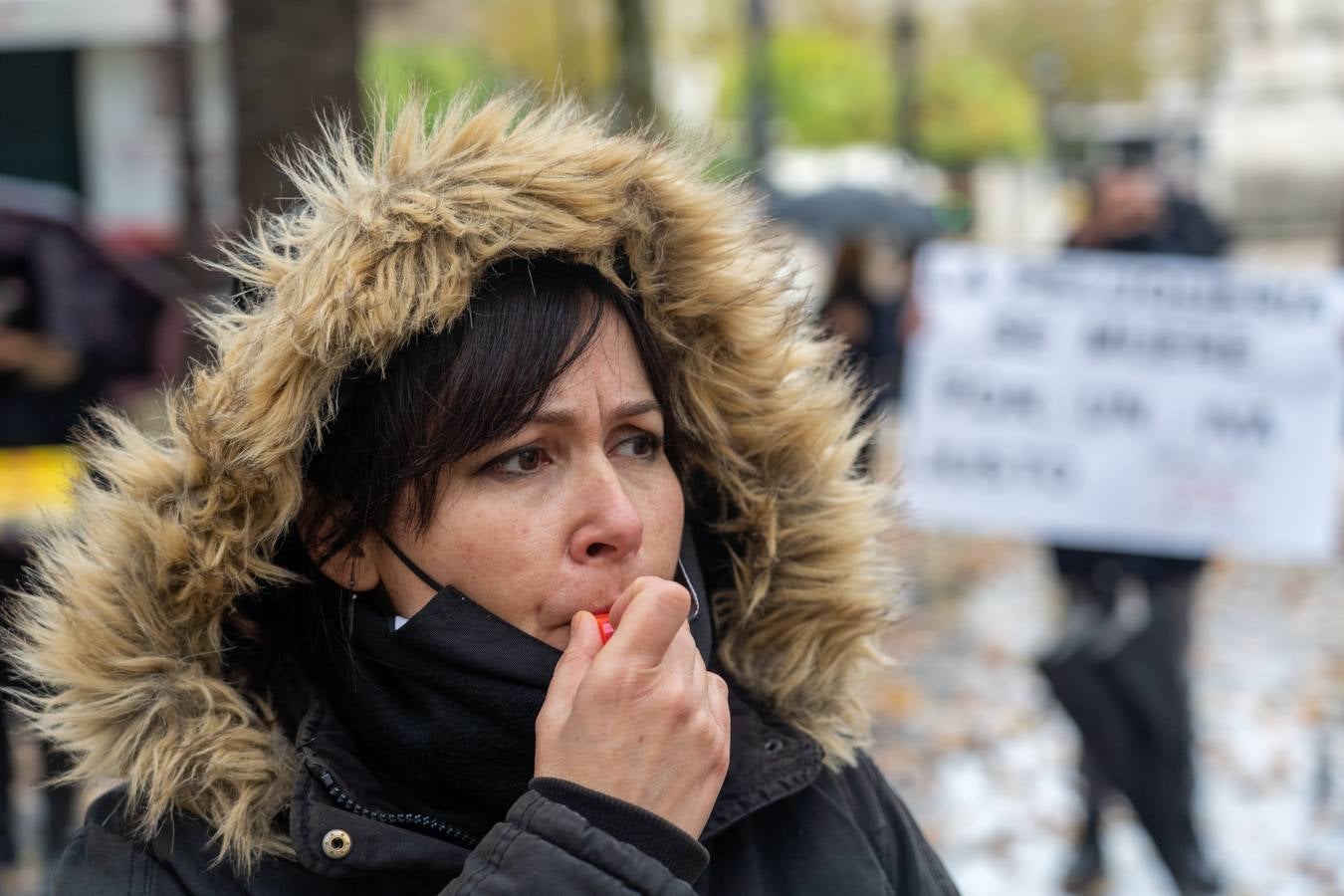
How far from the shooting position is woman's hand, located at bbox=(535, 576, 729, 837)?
1.60 m

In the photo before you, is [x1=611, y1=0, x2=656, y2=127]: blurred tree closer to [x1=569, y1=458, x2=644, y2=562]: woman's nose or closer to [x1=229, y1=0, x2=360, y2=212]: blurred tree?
[x1=229, y1=0, x2=360, y2=212]: blurred tree

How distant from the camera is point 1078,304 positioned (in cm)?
616

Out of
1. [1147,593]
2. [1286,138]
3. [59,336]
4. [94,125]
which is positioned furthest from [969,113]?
[59,336]

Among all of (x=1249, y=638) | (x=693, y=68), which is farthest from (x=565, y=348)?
(x=693, y=68)

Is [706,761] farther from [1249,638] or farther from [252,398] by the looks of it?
A: [1249,638]

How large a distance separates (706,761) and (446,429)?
0.46m

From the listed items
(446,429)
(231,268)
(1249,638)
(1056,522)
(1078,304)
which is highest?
(231,268)

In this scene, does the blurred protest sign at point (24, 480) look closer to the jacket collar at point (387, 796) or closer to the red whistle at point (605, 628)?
the jacket collar at point (387, 796)

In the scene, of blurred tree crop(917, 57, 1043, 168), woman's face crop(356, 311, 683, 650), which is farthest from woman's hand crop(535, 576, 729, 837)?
blurred tree crop(917, 57, 1043, 168)

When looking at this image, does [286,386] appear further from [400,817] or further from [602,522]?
[400,817]

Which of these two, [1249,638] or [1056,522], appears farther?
[1249,638]

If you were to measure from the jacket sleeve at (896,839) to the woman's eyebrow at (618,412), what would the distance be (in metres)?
0.56

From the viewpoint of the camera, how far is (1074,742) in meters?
6.52

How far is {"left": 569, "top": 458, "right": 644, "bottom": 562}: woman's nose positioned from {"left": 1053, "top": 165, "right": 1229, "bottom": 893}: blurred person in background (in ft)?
10.2
